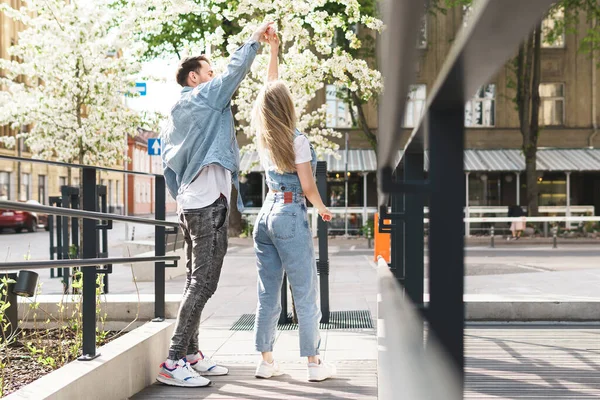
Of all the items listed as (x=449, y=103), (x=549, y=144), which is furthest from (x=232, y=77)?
(x=549, y=144)

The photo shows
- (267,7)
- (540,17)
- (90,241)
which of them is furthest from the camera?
(267,7)

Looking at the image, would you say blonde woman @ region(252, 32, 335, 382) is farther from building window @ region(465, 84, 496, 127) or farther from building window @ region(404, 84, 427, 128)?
building window @ region(404, 84, 427, 128)

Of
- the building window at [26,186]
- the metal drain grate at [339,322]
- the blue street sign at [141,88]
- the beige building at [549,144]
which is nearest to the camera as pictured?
the metal drain grate at [339,322]

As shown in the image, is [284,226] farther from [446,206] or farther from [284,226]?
[446,206]

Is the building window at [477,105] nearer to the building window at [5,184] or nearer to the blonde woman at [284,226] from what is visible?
the blonde woman at [284,226]

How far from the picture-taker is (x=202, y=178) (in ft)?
13.9

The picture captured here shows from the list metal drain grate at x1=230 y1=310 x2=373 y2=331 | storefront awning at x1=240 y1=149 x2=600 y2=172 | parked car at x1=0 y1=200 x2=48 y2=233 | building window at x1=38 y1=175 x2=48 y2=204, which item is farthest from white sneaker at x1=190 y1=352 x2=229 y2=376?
building window at x1=38 y1=175 x2=48 y2=204

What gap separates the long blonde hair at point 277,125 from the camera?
167 inches

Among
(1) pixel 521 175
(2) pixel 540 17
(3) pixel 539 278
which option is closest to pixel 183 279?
(3) pixel 539 278

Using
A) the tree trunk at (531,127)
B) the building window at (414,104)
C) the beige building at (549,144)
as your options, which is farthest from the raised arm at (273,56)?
the beige building at (549,144)

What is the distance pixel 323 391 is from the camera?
13.2 ft

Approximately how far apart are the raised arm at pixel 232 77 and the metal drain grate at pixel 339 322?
2.85 metres

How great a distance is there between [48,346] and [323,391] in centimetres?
174

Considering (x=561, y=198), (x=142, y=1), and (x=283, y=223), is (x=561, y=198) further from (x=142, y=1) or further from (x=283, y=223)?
(x=283, y=223)
